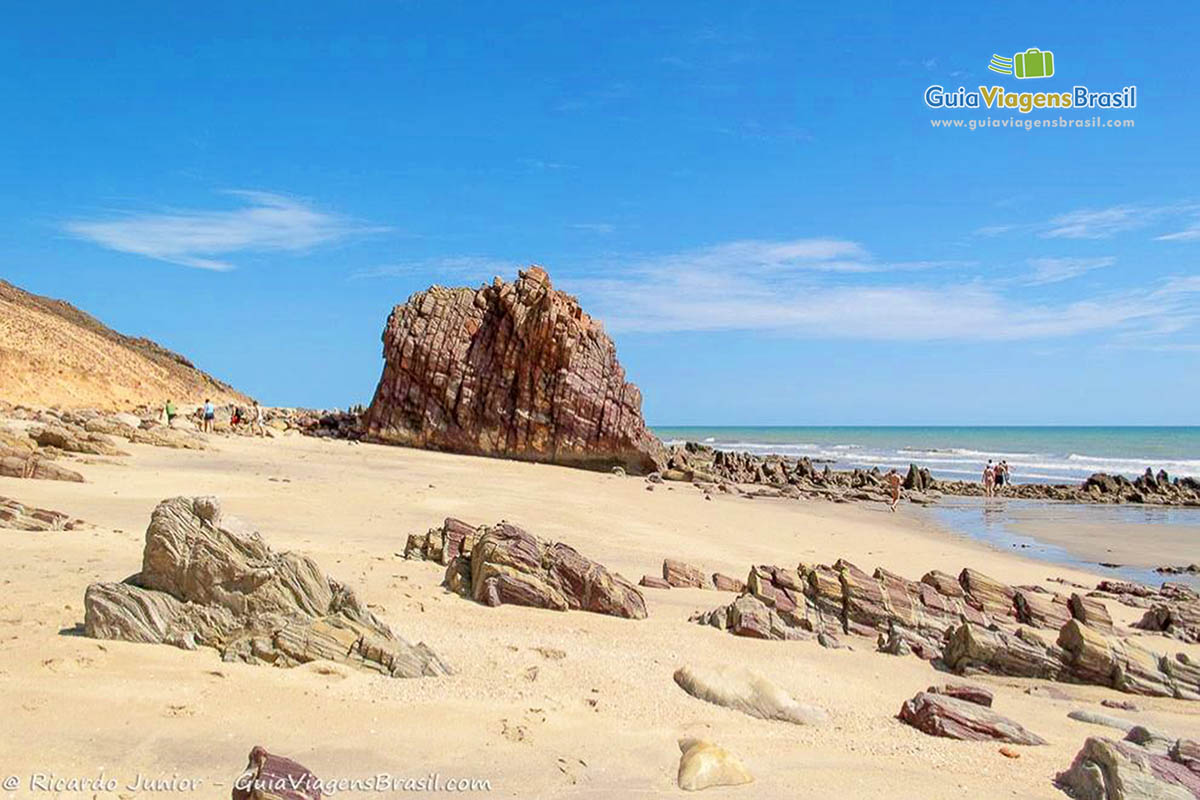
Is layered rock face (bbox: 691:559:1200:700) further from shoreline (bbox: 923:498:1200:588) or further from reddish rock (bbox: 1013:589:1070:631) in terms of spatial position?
shoreline (bbox: 923:498:1200:588)

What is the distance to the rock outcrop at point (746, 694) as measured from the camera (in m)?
6.49

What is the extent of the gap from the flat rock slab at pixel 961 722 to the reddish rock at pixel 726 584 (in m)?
5.29

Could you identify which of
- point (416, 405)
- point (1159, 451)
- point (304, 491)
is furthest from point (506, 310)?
point (1159, 451)

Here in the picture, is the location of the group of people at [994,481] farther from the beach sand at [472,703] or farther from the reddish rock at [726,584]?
the reddish rock at [726,584]

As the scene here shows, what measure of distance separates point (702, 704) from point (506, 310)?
31769 millimetres

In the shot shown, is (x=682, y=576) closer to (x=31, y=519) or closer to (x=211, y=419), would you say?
(x=31, y=519)

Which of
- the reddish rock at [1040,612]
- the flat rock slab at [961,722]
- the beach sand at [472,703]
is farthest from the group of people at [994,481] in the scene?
the flat rock slab at [961,722]

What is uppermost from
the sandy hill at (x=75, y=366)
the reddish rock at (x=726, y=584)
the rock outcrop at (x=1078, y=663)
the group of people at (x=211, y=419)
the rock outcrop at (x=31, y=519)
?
the sandy hill at (x=75, y=366)

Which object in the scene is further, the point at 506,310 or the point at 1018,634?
the point at 506,310

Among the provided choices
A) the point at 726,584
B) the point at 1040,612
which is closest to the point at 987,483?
the point at 1040,612

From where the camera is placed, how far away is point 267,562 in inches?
278

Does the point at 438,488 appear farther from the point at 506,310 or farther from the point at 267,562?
the point at 506,310

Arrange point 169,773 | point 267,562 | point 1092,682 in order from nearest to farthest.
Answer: point 169,773 < point 267,562 < point 1092,682

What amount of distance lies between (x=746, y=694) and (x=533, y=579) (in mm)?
3244
